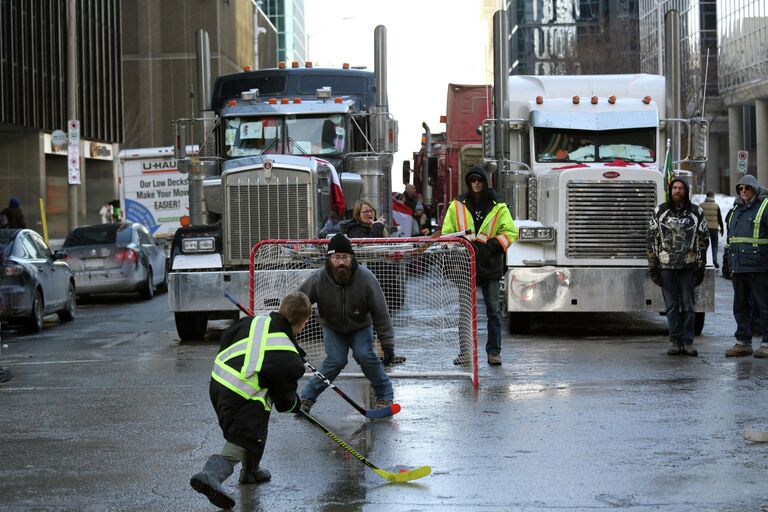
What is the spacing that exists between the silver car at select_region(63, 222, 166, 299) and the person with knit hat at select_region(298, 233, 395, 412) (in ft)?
49.9

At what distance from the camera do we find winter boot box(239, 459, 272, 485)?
26.6 feet

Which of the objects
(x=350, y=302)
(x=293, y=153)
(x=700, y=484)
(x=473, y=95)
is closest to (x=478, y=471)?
(x=700, y=484)

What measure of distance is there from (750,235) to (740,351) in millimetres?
1248

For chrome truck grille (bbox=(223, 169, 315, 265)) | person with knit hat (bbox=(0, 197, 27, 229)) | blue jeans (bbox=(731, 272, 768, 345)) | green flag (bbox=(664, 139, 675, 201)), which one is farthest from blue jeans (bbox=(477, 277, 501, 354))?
person with knit hat (bbox=(0, 197, 27, 229))

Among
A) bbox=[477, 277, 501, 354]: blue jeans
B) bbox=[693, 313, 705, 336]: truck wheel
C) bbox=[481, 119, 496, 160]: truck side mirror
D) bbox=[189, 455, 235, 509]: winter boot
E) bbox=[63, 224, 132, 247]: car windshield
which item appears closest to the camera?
bbox=[189, 455, 235, 509]: winter boot

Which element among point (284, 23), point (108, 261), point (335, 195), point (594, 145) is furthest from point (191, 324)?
point (284, 23)

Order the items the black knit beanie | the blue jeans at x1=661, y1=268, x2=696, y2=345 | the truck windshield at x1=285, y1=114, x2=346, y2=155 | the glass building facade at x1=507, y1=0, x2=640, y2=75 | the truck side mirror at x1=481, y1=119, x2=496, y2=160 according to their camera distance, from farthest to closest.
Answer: the glass building facade at x1=507, y1=0, x2=640, y2=75 → the truck windshield at x1=285, y1=114, x2=346, y2=155 → the truck side mirror at x1=481, y1=119, x2=496, y2=160 → the blue jeans at x1=661, y1=268, x2=696, y2=345 → the black knit beanie

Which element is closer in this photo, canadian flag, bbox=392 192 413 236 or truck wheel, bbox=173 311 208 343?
truck wheel, bbox=173 311 208 343

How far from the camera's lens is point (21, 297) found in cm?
1906

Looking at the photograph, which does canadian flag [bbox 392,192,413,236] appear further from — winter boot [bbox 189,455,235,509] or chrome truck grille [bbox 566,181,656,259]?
winter boot [bbox 189,455,235,509]

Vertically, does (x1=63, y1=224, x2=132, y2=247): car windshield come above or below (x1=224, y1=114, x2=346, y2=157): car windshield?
below

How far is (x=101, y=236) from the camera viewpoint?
1036 inches

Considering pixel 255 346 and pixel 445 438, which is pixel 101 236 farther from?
pixel 255 346

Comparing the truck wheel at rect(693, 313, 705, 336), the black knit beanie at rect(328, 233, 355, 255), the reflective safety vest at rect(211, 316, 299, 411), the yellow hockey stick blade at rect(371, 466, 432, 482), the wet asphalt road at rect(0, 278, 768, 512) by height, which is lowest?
the wet asphalt road at rect(0, 278, 768, 512)
